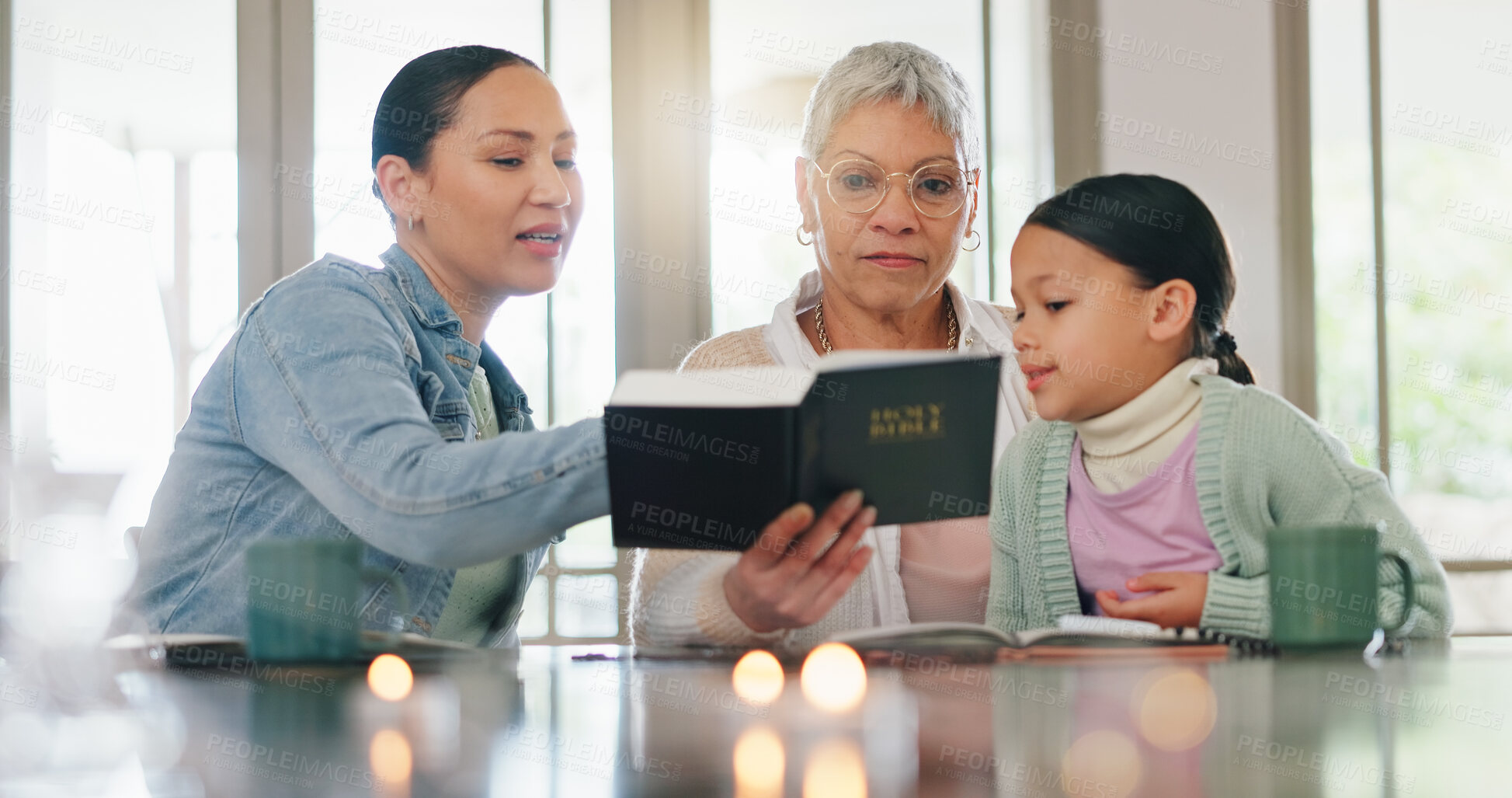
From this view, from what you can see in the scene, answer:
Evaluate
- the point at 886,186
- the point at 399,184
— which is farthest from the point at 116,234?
the point at 886,186

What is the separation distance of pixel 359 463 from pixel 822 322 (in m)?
0.96

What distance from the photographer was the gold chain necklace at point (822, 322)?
1.94 meters

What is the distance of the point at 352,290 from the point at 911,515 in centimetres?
67

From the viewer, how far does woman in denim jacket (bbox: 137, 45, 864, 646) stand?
3.62ft

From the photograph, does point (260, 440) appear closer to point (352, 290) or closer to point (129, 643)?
point (352, 290)

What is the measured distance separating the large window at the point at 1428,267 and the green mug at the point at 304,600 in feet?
10.0

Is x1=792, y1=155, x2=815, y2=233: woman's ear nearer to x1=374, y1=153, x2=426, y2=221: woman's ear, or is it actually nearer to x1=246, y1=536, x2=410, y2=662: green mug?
x1=374, y1=153, x2=426, y2=221: woman's ear

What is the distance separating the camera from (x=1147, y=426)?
5.16ft

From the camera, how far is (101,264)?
3234 millimetres

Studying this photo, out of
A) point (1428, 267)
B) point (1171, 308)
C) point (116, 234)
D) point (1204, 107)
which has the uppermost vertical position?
point (1204, 107)

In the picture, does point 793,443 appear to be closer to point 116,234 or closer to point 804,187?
point 804,187

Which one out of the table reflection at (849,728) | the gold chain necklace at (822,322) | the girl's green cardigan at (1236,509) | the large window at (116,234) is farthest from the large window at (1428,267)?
the large window at (116,234)

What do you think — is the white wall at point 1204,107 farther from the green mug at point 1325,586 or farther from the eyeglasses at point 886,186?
the green mug at point 1325,586

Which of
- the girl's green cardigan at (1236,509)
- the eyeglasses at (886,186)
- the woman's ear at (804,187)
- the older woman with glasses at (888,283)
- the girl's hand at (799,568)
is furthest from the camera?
the woman's ear at (804,187)
